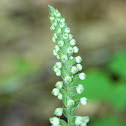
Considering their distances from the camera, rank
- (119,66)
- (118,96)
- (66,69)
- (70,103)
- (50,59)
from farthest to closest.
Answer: (50,59), (119,66), (118,96), (66,69), (70,103)

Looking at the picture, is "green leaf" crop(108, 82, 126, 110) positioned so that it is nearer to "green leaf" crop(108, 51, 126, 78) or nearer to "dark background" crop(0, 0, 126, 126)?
"dark background" crop(0, 0, 126, 126)

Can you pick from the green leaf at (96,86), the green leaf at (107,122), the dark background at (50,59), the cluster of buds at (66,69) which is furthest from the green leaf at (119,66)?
the cluster of buds at (66,69)

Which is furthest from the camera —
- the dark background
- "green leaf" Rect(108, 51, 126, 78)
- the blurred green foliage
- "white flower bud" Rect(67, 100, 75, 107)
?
"green leaf" Rect(108, 51, 126, 78)

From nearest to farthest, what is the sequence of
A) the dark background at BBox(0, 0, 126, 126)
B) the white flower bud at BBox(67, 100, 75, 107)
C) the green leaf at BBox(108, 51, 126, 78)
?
the white flower bud at BBox(67, 100, 75, 107) < the dark background at BBox(0, 0, 126, 126) < the green leaf at BBox(108, 51, 126, 78)

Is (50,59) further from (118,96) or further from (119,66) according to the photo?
(118,96)

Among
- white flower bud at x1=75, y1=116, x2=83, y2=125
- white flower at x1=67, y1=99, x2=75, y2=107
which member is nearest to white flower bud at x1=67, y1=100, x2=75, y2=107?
white flower at x1=67, y1=99, x2=75, y2=107

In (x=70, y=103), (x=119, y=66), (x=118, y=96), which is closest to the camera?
(x=70, y=103)

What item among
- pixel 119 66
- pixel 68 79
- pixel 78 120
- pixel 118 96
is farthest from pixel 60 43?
pixel 119 66

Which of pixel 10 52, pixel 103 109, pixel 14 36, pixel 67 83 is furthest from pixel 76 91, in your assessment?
pixel 14 36

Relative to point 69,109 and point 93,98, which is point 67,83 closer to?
point 69,109
